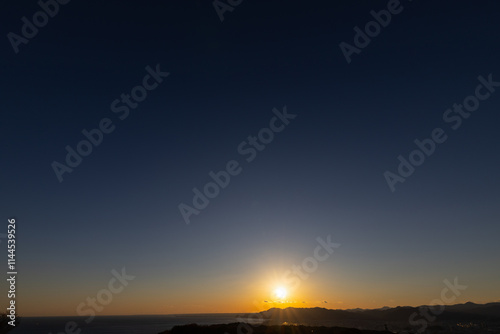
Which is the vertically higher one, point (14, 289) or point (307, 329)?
point (14, 289)

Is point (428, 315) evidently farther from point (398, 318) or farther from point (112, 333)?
point (112, 333)

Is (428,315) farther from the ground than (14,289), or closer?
closer

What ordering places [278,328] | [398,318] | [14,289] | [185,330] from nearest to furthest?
[14,289]
[185,330]
[278,328]
[398,318]

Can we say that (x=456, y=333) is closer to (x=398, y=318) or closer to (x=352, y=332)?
(x=352, y=332)

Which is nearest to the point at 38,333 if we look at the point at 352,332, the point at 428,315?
the point at 352,332

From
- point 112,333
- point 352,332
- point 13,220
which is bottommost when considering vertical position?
point 112,333

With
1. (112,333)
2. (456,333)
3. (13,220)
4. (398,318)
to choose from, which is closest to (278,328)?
(13,220)

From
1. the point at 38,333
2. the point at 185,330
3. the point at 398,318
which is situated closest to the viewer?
the point at 185,330

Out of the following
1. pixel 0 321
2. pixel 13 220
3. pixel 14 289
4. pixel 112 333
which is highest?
pixel 13 220

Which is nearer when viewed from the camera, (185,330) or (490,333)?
(185,330)
